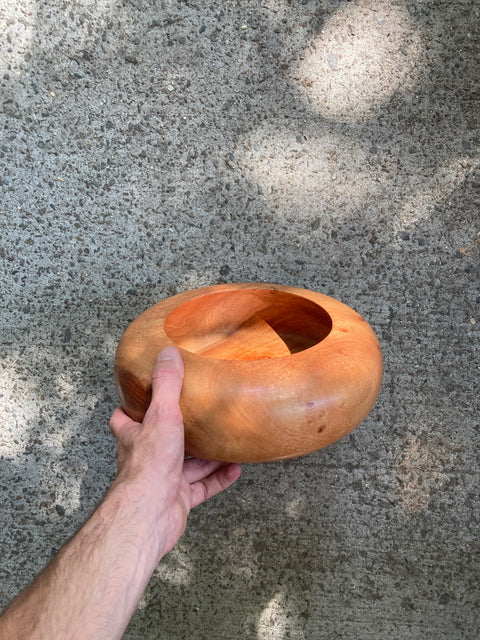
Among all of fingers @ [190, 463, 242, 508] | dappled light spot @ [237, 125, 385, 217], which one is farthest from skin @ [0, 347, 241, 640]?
dappled light spot @ [237, 125, 385, 217]

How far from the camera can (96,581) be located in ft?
2.81

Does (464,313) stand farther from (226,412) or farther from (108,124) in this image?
(108,124)

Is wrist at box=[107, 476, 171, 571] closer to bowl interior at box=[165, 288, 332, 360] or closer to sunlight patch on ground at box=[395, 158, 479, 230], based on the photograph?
bowl interior at box=[165, 288, 332, 360]

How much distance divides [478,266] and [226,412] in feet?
2.83

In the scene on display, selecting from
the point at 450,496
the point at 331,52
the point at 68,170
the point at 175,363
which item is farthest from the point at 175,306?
the point at 450,496

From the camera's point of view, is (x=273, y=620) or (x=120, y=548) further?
(x=273, y=620)

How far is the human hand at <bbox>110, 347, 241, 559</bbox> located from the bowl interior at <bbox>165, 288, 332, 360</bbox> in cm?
25

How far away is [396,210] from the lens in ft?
4.54

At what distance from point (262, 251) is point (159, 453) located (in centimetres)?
64

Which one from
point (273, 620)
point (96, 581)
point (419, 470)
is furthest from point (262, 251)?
point (273, 620)

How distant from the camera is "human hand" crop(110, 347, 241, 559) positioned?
88 centimetres

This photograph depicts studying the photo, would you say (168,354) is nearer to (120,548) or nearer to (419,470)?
(120,548)

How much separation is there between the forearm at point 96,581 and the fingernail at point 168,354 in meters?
0.23

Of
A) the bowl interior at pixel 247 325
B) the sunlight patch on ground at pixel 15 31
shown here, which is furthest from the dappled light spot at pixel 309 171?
the sunlight patch on ground at pixel 15 31
